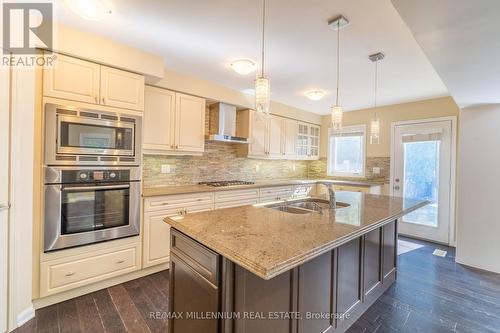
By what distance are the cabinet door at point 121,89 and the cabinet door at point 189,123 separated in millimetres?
635

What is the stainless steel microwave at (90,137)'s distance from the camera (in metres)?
2.02

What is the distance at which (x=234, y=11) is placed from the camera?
70.0 inches

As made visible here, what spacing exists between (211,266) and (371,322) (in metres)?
1.63

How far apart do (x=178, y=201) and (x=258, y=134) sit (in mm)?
1948

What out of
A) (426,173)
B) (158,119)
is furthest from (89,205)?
(426,173)

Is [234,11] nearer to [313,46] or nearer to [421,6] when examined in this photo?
[313,46]

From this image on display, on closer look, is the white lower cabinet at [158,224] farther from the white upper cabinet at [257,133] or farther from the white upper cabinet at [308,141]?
the white upper cabinet at [308,141]

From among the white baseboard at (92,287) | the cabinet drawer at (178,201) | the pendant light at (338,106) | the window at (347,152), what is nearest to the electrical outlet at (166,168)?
the cabinet drawer at (178,201)

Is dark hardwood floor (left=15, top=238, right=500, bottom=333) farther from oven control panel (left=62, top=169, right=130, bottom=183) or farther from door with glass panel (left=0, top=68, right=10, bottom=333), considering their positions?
oven control panel (left=62, top=169, right=130, bottom=183)

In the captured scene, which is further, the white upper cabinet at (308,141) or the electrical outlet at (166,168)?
the white upper cabinet at (308,141)

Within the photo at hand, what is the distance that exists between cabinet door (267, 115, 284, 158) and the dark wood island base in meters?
2.68

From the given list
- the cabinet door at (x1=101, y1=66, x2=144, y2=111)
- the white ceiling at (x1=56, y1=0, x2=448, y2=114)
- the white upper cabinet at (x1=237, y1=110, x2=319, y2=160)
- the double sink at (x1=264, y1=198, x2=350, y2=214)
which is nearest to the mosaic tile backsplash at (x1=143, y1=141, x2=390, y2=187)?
the white upper cabinet at (x1=237, y1=110, x2=319, y2=160)

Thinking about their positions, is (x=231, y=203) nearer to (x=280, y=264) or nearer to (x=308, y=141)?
(x=280, y=264)

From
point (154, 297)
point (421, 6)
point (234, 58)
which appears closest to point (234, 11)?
point (234, 58)
